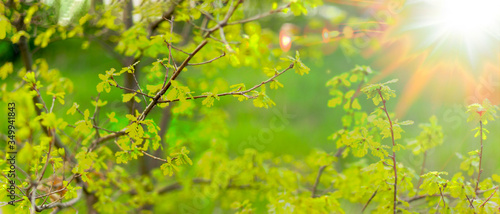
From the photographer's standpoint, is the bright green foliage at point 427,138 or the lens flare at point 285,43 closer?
the bright green foliage at point 427,138

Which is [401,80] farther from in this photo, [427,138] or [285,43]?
[427,138]

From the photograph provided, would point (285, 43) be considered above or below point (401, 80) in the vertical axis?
below

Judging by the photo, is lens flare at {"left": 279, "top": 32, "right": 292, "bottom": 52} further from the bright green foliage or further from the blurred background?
the bright green foliage

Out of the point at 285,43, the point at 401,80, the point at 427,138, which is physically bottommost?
the point at 427,138

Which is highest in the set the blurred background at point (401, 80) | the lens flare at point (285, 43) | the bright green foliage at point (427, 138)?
the blurred background at point (401, 80)

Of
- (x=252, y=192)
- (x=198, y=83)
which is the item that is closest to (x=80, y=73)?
(x=198, y=83)

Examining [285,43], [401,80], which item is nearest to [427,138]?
[285,43]

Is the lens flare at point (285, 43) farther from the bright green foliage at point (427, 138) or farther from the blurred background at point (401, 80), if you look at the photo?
the bright green foliage at point (427, 138)

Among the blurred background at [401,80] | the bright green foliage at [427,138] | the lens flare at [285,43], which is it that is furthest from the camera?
the blurred background at [401,80]

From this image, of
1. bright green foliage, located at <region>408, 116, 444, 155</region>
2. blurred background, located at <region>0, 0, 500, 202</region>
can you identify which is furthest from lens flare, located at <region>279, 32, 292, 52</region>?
bright green foliage, located at <region>408, 116, 444, 155</region>

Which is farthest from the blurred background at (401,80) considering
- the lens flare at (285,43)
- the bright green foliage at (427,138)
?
the bright green foliage at (427,138)

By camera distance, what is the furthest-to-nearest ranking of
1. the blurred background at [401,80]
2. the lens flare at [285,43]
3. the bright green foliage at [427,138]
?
the blurred background at [401,80] < the lens flare at [285,43] < the bright green foliage at [427,138]

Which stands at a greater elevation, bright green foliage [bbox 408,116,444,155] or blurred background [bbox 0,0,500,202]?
blurred background [bbox 0,0,500,202]

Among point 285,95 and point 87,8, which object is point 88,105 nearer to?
point 285,95
